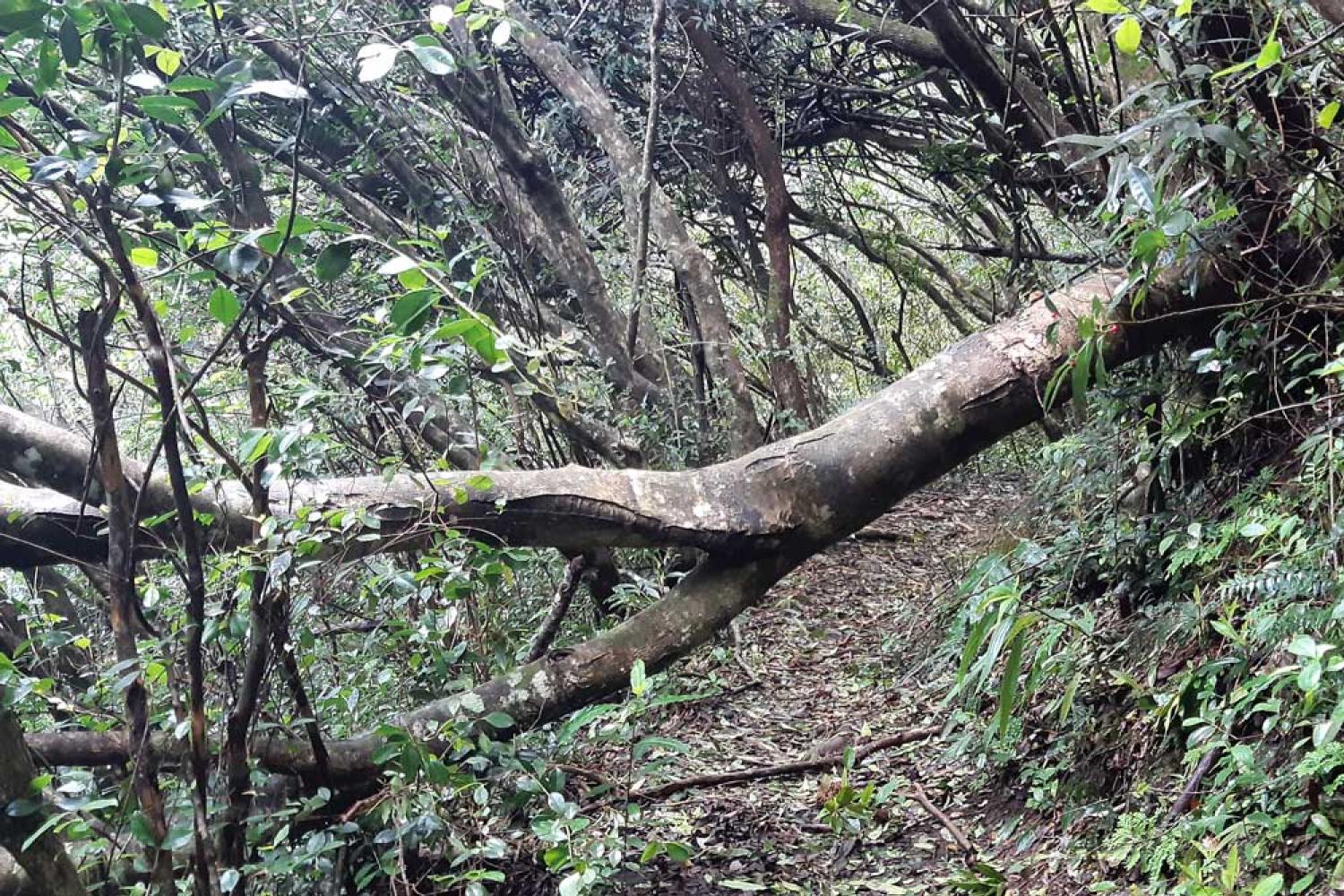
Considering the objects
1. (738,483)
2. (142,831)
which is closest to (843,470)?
(738,483)

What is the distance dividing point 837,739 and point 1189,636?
4.91 feet

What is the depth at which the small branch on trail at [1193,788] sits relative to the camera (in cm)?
226

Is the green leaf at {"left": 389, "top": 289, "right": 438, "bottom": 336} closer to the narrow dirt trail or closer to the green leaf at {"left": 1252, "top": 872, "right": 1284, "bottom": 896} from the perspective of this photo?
the narrow dirt trail

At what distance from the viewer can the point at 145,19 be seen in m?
1.58

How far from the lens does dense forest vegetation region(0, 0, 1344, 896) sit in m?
2.04

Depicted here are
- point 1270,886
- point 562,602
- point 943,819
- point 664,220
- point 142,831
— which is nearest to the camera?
point 1270,886

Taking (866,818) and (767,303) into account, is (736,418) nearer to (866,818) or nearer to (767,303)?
(767,303)

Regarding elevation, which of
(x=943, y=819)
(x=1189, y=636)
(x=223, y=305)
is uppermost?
(x=223, y=305)

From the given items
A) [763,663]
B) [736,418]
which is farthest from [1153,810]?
[736,418]

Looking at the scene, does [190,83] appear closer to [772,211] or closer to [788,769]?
[788,769]

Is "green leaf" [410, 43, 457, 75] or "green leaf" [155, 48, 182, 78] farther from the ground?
"green leaf" [155, 48, 182, 78]

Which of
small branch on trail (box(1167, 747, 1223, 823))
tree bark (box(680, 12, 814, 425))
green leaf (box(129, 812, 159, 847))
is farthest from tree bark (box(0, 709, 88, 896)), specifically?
tree bark (box(680, 12, 814, 425))

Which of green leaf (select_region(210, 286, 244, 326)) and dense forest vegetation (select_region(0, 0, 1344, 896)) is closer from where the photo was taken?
green leaf (select_region(210, 286, 244, 326))

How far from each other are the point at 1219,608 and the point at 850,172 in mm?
5734
